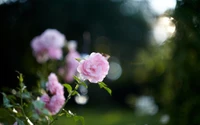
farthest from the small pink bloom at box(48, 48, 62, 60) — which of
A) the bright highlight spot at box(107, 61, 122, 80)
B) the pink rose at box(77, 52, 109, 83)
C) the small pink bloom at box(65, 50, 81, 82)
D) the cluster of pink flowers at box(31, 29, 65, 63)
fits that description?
the bright highlight spot at box(107, 61, 122, 80)

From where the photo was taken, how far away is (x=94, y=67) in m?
1.43

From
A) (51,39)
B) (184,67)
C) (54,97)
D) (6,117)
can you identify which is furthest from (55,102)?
(51,39)

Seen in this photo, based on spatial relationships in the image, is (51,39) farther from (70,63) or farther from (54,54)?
(70,63)

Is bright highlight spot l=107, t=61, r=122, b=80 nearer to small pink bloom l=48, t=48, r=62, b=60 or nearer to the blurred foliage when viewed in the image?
small pink bloom l=48, t=48, r=62, b=60

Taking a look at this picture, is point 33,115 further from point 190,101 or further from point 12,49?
point 12,49

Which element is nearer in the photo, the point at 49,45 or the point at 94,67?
the point at 94,67

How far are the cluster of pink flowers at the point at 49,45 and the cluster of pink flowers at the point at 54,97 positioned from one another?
41.4 inches

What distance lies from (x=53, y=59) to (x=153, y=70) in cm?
71

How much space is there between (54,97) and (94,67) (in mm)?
322

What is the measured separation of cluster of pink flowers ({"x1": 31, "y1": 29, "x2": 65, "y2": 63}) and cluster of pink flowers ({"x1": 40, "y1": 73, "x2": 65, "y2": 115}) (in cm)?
105

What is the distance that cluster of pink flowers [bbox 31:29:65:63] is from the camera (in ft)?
9.11

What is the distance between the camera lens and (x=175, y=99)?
220 cm

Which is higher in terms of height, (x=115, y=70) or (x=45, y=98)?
(x=115, y=70)

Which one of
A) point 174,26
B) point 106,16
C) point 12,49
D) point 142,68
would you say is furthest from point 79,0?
point 174,26
